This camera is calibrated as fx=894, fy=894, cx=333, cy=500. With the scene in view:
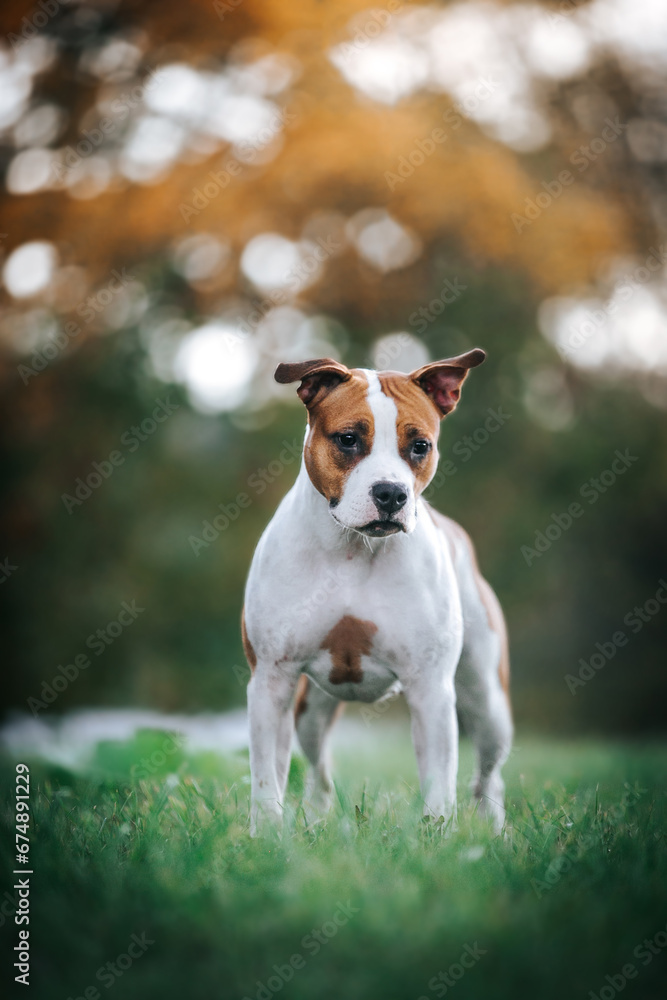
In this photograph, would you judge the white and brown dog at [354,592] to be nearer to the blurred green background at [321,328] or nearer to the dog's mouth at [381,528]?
the dog's mouth at [381,528]

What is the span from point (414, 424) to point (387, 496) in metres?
0.42

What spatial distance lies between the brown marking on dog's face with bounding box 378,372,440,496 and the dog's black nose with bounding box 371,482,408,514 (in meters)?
0.26

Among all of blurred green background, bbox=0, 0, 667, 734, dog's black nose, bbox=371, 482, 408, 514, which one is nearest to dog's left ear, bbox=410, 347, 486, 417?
dog's black nose, bbox=371, 482, 408, 514

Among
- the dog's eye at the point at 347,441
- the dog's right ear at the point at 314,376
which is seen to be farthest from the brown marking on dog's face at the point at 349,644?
the dog's right ear at the point at 314,376

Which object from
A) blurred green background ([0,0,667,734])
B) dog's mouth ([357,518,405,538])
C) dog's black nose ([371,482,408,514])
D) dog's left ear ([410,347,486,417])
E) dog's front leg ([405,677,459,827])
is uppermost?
dog's left ear ([410,347,486,417])

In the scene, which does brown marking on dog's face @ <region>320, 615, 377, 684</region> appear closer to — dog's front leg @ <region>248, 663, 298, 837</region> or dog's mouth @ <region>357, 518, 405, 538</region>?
dog's front leg @ <region>248, 663, 298, 837</region>

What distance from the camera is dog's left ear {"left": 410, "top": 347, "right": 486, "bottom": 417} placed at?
4062 mm

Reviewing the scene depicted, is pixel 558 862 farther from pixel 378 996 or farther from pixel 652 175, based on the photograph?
pixel 652 175

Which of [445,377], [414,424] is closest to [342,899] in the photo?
[414,424]

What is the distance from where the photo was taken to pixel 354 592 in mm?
3873

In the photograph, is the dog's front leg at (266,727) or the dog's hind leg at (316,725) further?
the dog's hind leg at (316,725)

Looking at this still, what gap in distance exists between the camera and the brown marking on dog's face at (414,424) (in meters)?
3.77

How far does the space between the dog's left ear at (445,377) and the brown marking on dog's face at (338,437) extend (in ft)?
1.10

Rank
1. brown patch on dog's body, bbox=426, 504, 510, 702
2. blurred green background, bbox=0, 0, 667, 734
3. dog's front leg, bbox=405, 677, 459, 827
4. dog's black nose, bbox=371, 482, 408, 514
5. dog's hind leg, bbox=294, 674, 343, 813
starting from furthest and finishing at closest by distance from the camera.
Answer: blurred green background, bbox=0, 0, 667, 734, dog's hind leg, bbox=294, 674, 343, 813, brown patch on dog's body, bbox=426, 504, 510, 702, dog's front leg, bbox=405, 677, 459, 827, dog's black nose, bbox=371, 482, 408, 514
